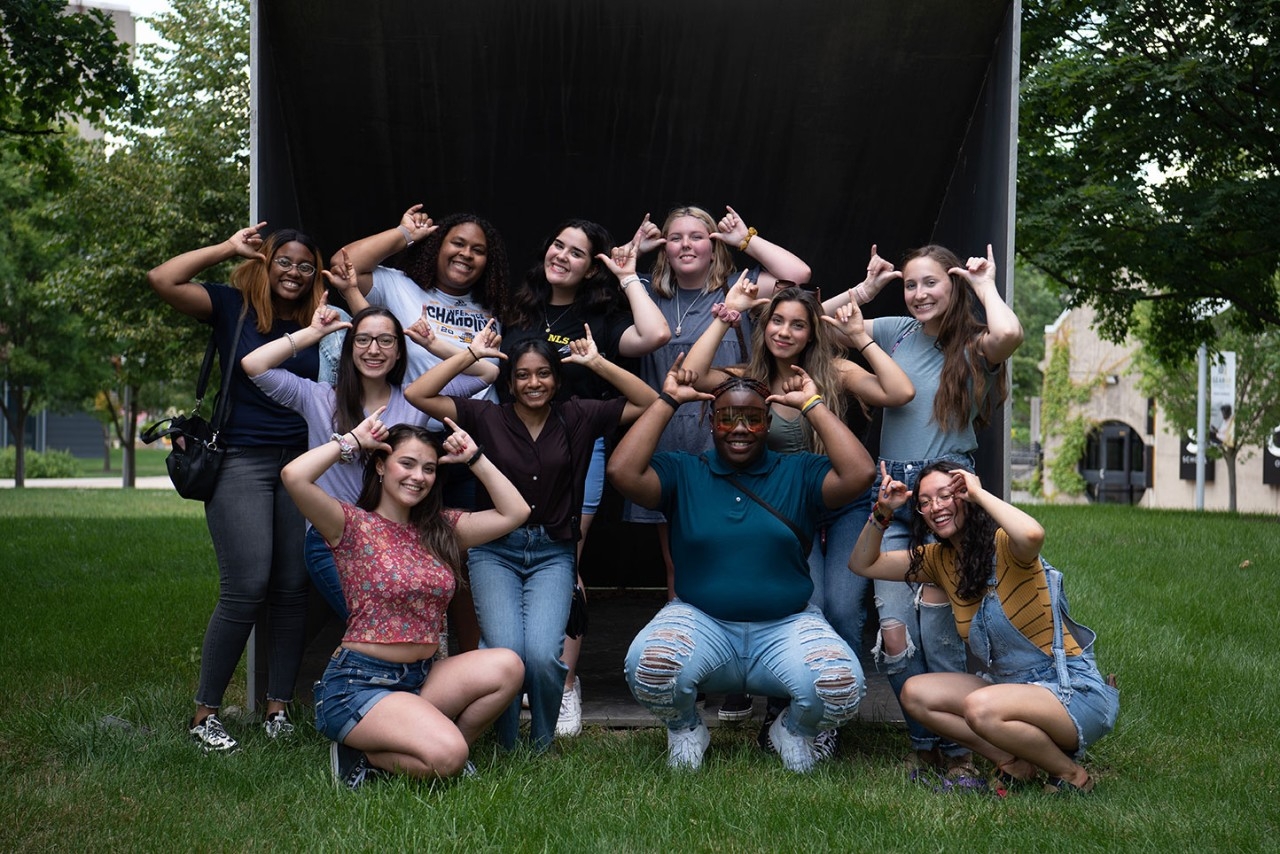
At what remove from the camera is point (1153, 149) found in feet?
44.0

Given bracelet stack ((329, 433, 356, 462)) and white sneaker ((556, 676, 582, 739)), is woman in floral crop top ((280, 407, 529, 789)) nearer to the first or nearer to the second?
bracelet stack ((329, 433, 356, 462))

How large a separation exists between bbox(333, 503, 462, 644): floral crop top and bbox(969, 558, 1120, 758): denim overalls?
183 centimetres

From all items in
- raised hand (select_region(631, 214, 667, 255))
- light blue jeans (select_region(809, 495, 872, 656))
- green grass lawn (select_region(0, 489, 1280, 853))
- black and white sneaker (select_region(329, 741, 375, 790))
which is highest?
raised hand (select_region(631, 214, 667, 255))

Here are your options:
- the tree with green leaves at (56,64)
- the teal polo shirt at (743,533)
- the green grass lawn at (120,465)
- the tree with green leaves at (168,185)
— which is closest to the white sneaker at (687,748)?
the teal polo shirt at (743,533)

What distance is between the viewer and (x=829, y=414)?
4.44m

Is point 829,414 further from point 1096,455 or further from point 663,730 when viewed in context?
point 1096,455

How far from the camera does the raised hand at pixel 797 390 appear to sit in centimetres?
449

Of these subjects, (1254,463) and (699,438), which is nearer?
(699,438)

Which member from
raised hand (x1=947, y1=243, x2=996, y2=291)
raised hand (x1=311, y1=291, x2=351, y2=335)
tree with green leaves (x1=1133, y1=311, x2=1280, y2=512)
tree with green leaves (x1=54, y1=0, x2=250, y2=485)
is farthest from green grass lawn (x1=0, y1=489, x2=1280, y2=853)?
tree with green leaves (x1=1133, y1=311, x2=1280, y2=512)

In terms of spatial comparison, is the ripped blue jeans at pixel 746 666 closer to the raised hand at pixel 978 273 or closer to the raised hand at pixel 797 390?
the raised hand at pixel 797 390

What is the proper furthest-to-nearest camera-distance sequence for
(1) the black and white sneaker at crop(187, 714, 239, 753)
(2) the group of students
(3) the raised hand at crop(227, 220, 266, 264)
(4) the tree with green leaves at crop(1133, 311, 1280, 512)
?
(4) the tree with green leaves at crop(1133, 311, 1280, 512) → (3) the raised hand at crop(227, 220, 266, 264) → (1) the black and white sneaker at crop(187, 714, 239, 753) → (2) the group of students

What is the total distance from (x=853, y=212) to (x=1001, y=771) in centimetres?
337

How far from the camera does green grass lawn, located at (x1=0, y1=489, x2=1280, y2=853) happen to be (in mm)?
3631

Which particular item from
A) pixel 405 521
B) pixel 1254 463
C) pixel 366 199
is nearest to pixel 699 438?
pixel 405 521
